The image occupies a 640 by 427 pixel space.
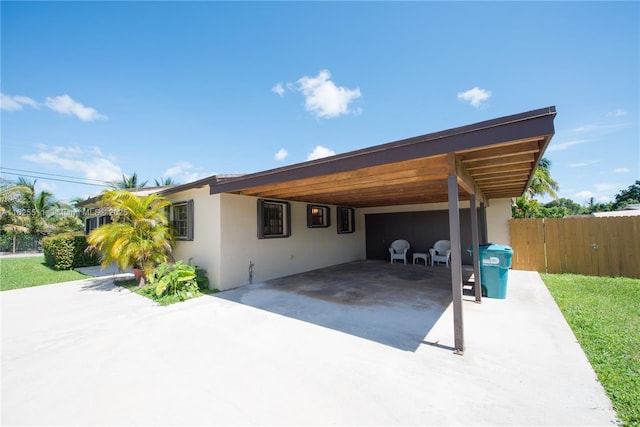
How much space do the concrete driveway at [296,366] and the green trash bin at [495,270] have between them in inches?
15.4

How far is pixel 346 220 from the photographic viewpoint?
10727 mm

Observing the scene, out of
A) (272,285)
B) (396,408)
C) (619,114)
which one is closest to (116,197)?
(272,285)

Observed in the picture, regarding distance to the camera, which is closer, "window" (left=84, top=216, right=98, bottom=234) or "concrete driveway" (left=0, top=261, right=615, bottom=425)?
"concrete driveway" (left=0, top=261, right=615, bottom=425)

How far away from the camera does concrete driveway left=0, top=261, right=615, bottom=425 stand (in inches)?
82.0

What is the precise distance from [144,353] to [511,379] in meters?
4.06

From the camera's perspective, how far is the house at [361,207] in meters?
3.12

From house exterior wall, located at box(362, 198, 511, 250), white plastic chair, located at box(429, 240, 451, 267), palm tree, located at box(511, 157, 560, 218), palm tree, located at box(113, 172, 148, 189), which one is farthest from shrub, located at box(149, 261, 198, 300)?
palm tree, located at box(113, 172, 148, 189)

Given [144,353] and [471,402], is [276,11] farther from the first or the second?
[471,402]

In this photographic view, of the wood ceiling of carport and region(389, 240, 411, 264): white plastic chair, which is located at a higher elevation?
the wood ceiling of carport

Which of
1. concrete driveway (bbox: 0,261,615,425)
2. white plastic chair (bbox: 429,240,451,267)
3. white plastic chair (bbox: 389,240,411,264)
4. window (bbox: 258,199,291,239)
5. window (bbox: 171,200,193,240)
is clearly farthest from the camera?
white plastic chair (bbox: 389,240,411,264)

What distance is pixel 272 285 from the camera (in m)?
6.61

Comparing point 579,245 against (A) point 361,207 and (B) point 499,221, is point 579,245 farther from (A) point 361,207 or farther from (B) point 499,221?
(A) point 361,207

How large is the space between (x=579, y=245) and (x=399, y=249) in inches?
202

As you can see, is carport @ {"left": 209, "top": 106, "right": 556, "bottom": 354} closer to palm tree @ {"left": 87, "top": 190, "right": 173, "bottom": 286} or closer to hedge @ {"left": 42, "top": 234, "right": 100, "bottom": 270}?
palm tree @ {"left": 87, "top": 190, "right": 173, "bottom": 286}
